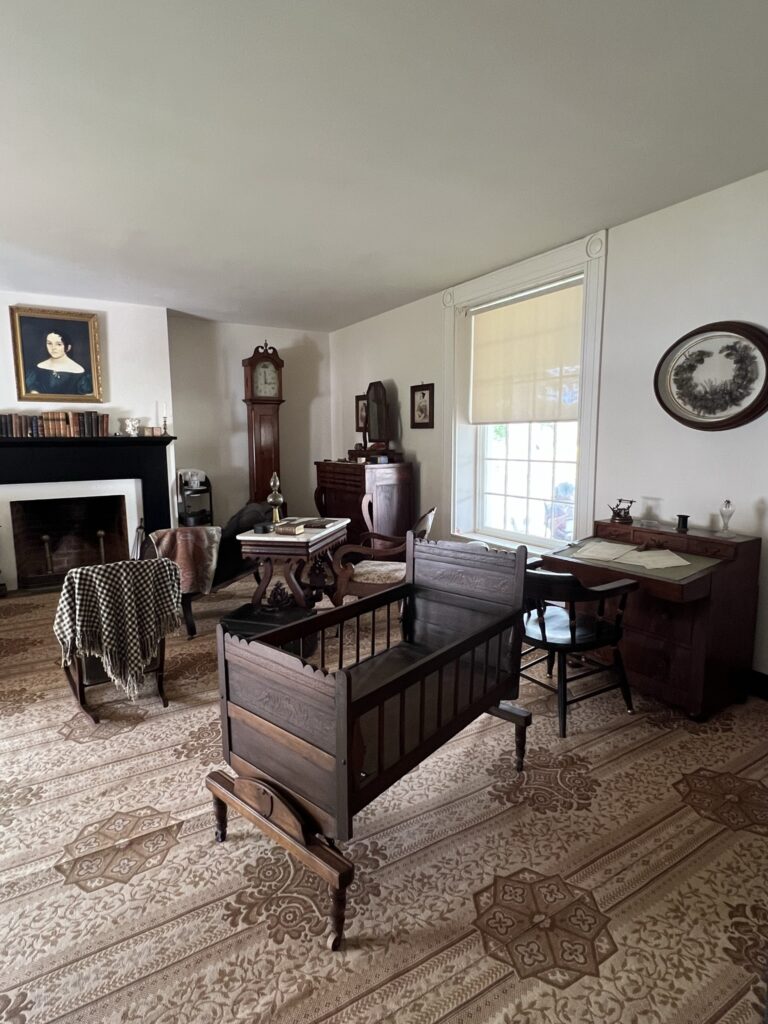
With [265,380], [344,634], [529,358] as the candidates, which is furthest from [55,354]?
[529,358]

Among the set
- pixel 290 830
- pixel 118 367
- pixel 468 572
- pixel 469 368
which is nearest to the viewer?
pixel 290 830

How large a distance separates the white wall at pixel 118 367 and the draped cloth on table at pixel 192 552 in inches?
85.4

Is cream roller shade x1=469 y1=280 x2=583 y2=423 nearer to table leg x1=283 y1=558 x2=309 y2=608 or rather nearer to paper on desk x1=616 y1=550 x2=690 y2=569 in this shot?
paper on desk x1=616 y1=550 x2=690 y2=569

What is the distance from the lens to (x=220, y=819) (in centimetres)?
189

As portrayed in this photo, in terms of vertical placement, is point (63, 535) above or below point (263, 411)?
below

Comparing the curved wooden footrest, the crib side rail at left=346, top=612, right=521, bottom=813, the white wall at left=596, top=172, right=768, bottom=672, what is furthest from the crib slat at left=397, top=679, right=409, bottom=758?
the white wall at left=596, top=172, right=768, bottom=672

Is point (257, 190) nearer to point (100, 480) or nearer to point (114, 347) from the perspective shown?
point (114, 347)

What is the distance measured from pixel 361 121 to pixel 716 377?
7.30 feet

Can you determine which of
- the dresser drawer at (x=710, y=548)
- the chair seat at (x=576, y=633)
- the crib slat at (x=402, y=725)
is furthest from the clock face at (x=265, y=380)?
the crib slat at (x=402, y=725)

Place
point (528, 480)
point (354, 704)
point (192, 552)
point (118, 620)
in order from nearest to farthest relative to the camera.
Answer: point (354, 704), point (118, 620), point (192, 552), point (528, 480)

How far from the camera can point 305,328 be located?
6.55m

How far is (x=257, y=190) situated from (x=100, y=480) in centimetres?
356

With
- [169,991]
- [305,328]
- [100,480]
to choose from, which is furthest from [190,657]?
[305,328]

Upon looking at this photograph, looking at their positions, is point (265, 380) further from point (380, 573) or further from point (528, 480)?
point (528, 480)
